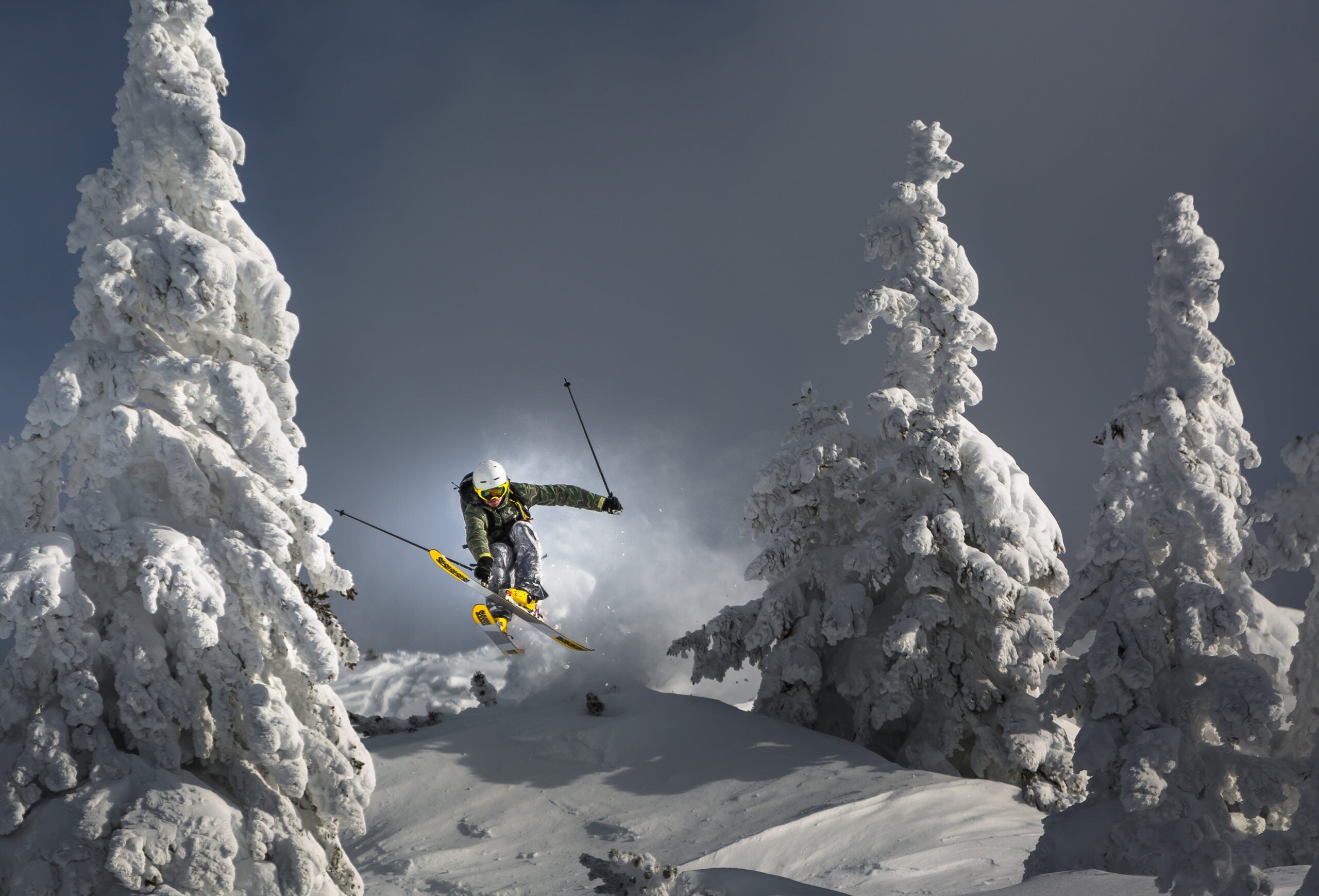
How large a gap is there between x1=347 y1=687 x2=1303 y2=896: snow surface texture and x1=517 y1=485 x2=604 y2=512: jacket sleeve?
4048 mm

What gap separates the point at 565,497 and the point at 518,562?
50.4 inches

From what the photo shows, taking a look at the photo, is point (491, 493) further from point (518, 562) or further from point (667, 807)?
point (667, 807)

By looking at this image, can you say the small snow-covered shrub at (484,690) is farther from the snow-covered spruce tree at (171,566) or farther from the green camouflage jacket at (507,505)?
the snow-covered spruce tree at (171,566)

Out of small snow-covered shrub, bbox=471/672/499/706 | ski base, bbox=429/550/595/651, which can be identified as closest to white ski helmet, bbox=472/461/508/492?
ski base, bbox=429/550/595/651

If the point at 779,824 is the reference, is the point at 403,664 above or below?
above

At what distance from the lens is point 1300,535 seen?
8.78 metres

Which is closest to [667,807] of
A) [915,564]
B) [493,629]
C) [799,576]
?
[493,629]

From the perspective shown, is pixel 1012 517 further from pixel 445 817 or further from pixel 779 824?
pixel 445 817

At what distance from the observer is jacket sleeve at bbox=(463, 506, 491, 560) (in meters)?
12.9

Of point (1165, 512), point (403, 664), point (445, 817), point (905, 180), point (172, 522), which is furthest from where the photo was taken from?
point (403, 664)

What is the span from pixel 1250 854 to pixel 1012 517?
800cm

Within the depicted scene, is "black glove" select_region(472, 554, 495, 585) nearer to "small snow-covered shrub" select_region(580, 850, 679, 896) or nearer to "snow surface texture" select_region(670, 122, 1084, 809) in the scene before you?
"snow surface texture" select_region(670, 122, 1084, 809)

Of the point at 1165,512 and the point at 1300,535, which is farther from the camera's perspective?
the point at 1165,512

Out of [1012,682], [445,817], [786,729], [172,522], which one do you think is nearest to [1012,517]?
[1012,682]
